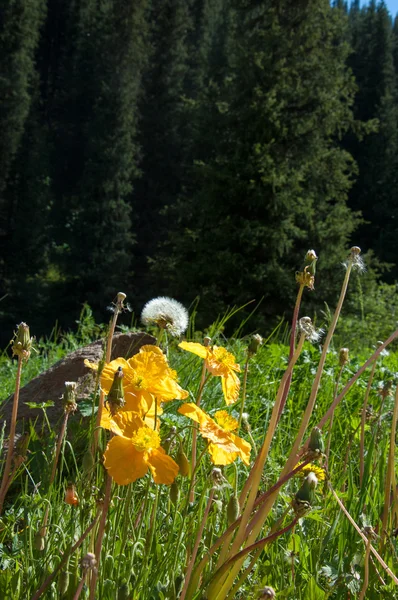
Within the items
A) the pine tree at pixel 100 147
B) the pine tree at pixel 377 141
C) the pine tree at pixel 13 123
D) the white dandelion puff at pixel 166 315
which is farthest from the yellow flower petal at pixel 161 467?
the pine tree at pixel 13 123

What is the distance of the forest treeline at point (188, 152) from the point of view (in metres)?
15.2

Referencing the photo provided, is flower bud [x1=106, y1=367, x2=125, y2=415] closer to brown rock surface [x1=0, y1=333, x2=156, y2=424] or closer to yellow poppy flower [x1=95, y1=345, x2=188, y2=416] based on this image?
yellow poppy flower [x1=95, y1=345, x2=188, y2=416]

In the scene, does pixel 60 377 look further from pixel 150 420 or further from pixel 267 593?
pixel 267 593

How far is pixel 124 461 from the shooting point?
2.79 feet

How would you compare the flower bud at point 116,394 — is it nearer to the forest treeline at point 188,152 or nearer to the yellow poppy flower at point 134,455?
the yellow poppy flower at point 134,455

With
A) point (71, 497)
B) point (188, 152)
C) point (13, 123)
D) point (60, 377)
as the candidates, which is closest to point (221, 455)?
point (71, 497)

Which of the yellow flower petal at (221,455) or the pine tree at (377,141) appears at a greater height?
the pine tree at (377,141)

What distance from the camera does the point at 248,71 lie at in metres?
16.1

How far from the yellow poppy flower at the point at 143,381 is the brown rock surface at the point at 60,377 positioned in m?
1.27

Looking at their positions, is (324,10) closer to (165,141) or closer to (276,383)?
(165,141)

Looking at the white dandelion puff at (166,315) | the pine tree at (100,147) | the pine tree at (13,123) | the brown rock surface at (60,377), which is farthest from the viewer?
the pine tree at (13,123)

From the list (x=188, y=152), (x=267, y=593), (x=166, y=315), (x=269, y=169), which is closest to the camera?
(x=267, y=593)

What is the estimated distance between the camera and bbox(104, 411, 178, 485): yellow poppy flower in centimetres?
84

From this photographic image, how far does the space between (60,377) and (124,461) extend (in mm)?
1613
